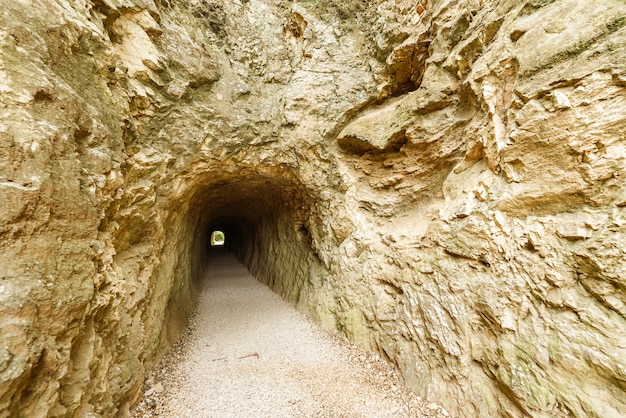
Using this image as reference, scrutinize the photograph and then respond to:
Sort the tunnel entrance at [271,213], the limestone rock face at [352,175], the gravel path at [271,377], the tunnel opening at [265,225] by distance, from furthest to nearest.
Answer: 1. the tunnel entrance at [271,213]
2. the tunnel opening at [265,225]
3. the gravel path at [271,377]
4. the limestone rock face at [352,175]

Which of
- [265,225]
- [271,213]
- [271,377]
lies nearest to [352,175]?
[271,377]

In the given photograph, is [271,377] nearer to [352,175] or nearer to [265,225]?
[352,175]

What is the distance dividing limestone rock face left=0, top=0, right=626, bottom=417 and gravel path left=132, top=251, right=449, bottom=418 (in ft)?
1.47

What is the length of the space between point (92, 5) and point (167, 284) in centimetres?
574

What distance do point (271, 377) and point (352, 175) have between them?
18.1ft

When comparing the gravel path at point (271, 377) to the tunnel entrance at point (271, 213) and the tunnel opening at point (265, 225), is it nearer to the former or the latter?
the tunnel opening at point (265, 225)

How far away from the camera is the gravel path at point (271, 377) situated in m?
4.42

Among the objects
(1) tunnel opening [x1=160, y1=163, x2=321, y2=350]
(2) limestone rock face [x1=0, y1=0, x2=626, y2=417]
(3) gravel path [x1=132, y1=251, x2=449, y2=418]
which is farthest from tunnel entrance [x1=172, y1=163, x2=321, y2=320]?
(3) gravel path [x1=132, y1=251, x2=449, y2=418]

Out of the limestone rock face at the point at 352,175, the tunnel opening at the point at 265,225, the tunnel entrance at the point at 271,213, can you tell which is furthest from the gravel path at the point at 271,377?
the tunnel entrance at the point at 271,213

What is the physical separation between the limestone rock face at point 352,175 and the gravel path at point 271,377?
0.45m

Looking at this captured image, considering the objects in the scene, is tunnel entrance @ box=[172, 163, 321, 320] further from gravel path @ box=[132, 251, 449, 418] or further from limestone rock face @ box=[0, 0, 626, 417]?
gravel path @ box=[132, 251, 449, 418]

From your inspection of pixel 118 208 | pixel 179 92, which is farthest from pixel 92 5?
pixel 118 208

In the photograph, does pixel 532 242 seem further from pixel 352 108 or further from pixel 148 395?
pixel 148 395

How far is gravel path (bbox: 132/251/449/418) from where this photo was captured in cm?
442
